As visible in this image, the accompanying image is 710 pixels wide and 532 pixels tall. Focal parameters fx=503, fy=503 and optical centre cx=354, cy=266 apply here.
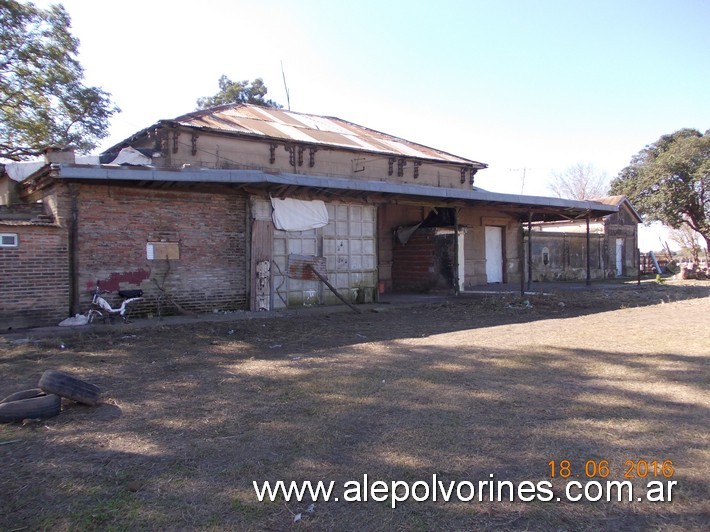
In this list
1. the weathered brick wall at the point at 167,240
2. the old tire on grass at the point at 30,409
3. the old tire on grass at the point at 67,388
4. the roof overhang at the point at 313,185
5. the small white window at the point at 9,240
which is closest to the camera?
the old tire on grass at the point at 30,409

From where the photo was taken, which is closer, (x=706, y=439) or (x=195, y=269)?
(x=706, y=439)

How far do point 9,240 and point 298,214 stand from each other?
5.82 metres

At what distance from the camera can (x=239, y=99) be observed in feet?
112

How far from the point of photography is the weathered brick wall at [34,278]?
8.64 m

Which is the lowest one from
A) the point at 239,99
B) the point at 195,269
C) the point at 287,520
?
the point at 287,520

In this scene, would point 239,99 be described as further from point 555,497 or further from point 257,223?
point 555,497

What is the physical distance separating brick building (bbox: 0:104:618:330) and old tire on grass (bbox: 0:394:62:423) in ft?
17.0

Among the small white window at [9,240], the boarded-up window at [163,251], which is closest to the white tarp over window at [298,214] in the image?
the boarded-up window at [163,251]

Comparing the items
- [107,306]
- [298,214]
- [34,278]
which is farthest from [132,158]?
[107,306]

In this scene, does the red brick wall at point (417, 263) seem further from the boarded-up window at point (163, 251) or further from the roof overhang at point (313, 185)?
the boarded-up window at point (163, 251)

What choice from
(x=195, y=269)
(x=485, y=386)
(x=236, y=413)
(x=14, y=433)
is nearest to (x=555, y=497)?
(x=485, y=386)

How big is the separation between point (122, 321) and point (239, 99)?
27.6 metres

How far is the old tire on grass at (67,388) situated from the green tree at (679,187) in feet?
102

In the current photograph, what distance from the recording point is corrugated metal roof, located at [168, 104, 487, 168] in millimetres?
14242
